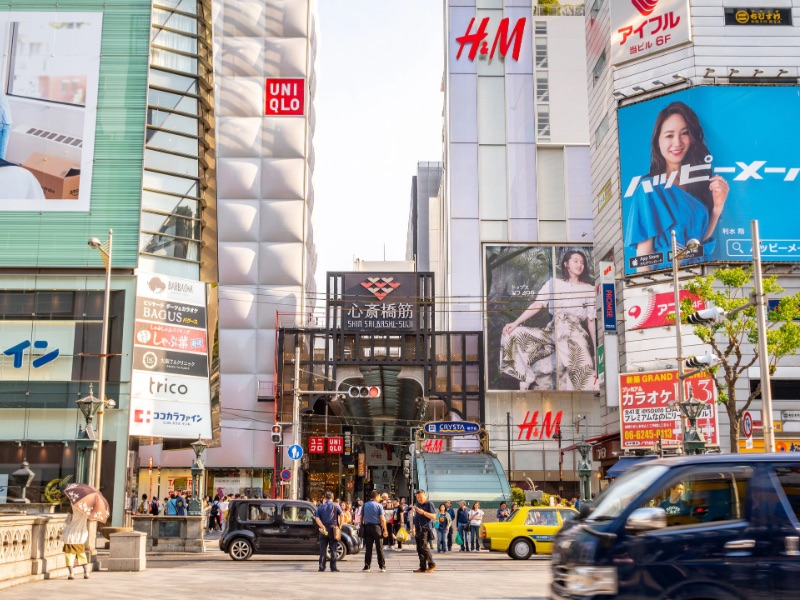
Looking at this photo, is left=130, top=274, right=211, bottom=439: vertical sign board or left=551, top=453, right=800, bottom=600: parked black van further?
left=130, top=274, right=211, bottom=439: vertical sign board

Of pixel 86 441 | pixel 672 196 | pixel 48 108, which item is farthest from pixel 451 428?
pixel 48 108

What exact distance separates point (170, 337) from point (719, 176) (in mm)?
25780

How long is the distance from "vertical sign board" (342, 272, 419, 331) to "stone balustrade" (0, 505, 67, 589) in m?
39.1

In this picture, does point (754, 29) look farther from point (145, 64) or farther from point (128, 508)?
point (128, 508)

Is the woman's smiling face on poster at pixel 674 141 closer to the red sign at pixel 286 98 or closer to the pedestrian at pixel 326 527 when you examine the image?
the red sign at pixel 286 98

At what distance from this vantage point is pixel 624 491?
8.27 metres

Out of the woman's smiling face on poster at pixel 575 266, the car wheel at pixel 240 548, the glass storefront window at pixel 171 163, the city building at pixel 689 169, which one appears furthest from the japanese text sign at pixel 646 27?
the car wheel at pixel 240 548

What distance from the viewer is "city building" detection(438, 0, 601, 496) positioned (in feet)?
197

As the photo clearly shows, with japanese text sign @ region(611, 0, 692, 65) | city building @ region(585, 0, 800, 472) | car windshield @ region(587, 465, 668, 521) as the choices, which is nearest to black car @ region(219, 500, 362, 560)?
car windshield @ region(587, 465, 668, 521)

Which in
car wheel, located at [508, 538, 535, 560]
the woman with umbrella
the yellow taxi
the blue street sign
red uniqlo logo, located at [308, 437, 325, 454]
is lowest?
car wheel, located at [508, 538, 535, 560]

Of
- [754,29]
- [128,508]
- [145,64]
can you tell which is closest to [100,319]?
[128,508]

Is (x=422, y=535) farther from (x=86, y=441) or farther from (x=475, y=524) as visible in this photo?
(x=86, y=441)

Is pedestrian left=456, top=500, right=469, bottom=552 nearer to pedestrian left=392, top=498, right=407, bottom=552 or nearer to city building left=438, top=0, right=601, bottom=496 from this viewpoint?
pedestrian left=392, top=498, right=407, bottom=552

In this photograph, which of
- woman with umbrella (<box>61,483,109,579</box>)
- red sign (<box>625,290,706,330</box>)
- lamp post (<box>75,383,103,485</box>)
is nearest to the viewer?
woman with umbrella (<box>61,483,109,579</box>)
